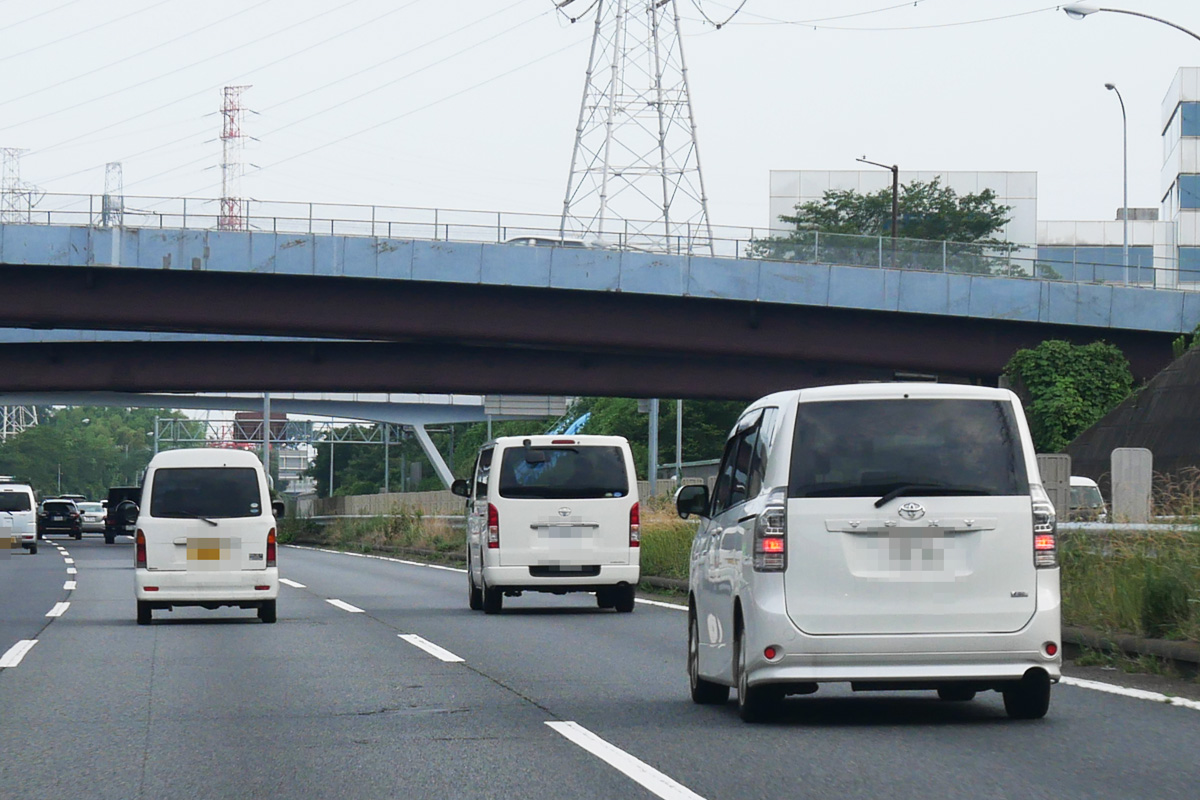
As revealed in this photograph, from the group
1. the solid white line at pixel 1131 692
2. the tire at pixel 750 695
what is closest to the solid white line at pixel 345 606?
the solid white line at pixel 1131 692

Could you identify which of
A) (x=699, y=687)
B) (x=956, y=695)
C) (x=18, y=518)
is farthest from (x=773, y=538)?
(x=18, y=518)

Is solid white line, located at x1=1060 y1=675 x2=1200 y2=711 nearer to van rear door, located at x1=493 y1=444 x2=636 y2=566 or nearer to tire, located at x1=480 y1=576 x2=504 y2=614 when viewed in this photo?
van rear door, located at x1=493 y1=444 x2=636 y2=566

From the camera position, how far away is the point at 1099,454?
113ft

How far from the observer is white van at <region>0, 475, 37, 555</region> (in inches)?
1747

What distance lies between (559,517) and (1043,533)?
35.2 ft

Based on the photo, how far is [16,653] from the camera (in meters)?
14.2

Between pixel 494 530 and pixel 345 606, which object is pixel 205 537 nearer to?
pixel 494 530

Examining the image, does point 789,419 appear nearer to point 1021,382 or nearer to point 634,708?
point 634,708

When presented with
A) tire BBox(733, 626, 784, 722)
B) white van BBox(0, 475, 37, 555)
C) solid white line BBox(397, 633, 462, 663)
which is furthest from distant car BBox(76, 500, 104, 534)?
tire BBox(733, 626, 784, 722)

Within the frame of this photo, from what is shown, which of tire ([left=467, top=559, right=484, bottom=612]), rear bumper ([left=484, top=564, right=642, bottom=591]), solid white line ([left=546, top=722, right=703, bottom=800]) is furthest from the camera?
tire ([left=467, top=559, right=484, bottom=612])

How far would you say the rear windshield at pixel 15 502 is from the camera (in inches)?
1841

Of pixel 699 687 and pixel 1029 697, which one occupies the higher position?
pixel 1029 697

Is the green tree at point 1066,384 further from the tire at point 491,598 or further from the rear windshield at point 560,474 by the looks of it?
the tire at point 491,598

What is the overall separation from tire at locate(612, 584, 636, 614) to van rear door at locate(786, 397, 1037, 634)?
10.8 m
